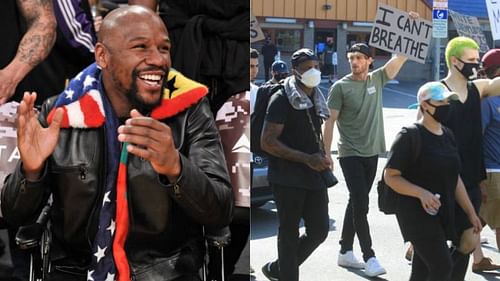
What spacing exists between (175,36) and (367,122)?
59cm

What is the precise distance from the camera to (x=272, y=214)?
1765 mm

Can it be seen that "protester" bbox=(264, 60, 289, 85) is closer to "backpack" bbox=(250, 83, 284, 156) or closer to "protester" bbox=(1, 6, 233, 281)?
"backpack" bbox=(250, 83, 284, 156)

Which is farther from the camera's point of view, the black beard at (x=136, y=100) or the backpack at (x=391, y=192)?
the backpack at (x=391, y=192)

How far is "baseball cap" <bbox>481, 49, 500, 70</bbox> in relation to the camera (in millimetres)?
1771

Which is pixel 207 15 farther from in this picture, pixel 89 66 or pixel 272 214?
pixel 272 214

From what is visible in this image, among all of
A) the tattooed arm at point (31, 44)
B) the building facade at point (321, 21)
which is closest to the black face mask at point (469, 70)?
the building facade at point (321, 21)

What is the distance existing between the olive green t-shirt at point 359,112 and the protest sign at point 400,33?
77 mm

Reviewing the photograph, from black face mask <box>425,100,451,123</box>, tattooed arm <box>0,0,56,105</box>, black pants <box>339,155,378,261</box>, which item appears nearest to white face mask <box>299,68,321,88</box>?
black pants <box>339,155,378,261</box>

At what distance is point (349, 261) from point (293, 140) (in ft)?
1.19

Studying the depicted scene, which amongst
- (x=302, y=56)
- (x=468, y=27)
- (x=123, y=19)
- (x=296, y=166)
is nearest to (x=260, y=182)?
(x=296, y=166)

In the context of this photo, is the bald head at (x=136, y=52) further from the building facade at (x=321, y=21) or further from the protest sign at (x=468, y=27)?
the protest sign at (x=468, y=27)

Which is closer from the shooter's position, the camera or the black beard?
the black beard

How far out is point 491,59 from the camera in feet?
5.83

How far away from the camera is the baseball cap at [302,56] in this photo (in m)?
1.67
